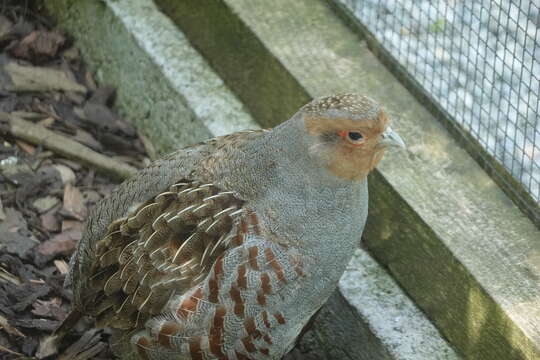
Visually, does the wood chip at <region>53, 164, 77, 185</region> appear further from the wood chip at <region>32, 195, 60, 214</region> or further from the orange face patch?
the orange face patch

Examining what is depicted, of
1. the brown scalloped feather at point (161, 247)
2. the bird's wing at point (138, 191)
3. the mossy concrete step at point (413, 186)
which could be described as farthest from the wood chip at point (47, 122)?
the brown scalloped feather at point (161, 247)

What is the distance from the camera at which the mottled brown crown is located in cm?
370

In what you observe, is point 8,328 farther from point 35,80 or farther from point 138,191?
point 35,80

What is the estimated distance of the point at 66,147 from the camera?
5.40 metres

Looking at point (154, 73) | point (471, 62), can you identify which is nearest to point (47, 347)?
point (154, 73)

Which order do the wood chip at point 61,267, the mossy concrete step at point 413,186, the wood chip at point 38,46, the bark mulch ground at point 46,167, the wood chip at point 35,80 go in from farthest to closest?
the wood chip at point 38,46
the wood chip at point 35,80
the wood chip at point 61,267
the bark mulch ground at point 46,167
the mossy concrete step at point 413,186

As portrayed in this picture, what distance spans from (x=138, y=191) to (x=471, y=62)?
6.28ft

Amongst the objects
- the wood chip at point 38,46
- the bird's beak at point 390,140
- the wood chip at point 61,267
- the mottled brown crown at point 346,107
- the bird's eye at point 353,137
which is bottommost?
the wood chip at point 61,267

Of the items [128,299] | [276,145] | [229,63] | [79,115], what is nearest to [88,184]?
[79,115]

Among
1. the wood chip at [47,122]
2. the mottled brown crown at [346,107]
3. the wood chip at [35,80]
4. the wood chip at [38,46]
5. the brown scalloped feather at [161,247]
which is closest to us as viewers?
the mottled brown crown at [346,107]

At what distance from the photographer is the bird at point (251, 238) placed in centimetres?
379

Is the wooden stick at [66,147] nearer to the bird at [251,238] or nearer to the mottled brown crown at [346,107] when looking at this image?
the bird at [251,238]

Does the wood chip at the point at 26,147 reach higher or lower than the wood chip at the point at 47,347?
higher

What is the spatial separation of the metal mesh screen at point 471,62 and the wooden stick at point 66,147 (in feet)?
5.43
